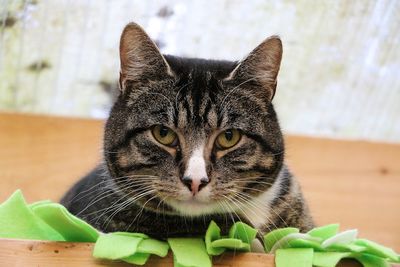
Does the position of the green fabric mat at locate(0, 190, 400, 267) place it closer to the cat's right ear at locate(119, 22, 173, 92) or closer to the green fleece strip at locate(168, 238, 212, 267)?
Answer: the green fleece strip at locate(168, 238, 212, 267)

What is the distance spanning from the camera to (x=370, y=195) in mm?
2213

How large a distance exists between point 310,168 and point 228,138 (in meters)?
0.91

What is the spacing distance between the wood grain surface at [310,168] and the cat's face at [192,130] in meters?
0.64

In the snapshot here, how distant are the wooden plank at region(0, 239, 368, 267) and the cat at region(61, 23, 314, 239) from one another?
0.12 m

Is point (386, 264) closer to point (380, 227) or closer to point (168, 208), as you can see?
point (168, 208)

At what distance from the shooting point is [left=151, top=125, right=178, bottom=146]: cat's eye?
1370 millimetres

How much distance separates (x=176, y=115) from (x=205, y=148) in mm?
101

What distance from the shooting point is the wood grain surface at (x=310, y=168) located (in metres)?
2.11

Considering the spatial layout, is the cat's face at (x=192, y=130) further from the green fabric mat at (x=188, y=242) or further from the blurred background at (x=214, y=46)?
the blurred background at (x=214, y=46)

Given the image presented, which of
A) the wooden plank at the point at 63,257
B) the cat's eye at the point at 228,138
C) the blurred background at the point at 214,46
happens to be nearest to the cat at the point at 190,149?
the cat's eye at the point at 228,138

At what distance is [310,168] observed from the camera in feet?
7.30

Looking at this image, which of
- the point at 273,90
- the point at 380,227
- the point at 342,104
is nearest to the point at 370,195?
the point at 380,227

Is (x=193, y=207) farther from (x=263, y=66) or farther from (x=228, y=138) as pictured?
→ (x=263, y=66)

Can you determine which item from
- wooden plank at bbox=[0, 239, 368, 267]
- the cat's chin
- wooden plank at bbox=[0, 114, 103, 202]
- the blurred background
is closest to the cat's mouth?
the cat's chin
